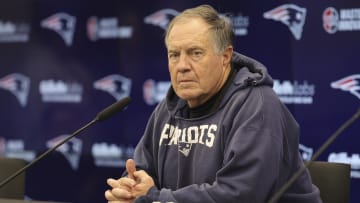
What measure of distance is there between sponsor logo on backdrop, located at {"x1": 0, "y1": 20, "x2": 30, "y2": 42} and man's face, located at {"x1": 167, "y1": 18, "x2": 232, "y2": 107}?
3073 mm

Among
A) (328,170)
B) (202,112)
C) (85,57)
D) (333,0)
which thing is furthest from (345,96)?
(85,57)

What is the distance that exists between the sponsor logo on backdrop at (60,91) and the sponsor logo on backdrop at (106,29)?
0.43m

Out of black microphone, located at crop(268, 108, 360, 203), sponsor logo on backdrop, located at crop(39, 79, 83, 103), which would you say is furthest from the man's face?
sponsor logo on backdrop, located at crop(39, 79, 83, 103)

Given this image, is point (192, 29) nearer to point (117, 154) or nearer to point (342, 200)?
point (342, 200)

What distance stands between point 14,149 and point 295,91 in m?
2.50

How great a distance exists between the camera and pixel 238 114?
2.01 m

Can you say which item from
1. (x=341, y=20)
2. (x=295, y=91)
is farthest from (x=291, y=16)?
(x=295, y=91)

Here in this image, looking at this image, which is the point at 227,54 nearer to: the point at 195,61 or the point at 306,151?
the point at 195,61

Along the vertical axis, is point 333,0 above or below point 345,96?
above

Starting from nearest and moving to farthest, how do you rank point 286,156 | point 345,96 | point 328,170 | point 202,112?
point 286,156
point 202,112
point 328,170
point 345,96

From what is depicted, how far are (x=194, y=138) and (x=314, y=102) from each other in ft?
6.09

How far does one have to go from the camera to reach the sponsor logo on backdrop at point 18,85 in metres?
4.97

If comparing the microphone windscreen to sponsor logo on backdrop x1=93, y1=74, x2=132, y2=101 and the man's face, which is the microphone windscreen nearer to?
the man's face

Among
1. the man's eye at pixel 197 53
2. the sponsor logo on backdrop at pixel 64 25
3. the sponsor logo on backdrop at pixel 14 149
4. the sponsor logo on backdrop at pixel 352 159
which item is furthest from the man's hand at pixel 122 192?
the sponsor logo on backdrop at pixel 14 149
